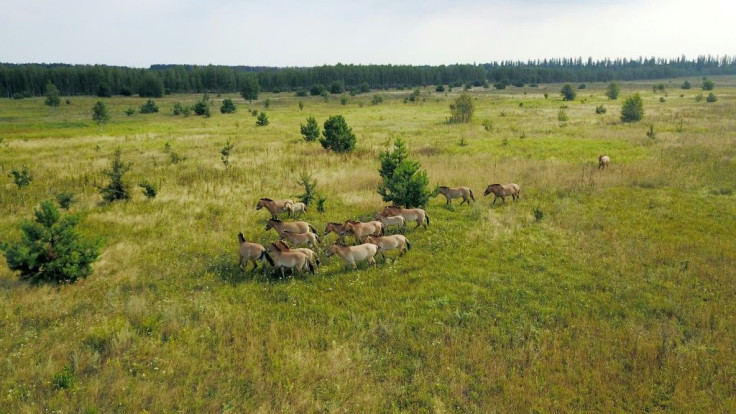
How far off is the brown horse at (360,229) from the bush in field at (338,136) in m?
18.0

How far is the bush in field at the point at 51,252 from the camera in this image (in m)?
10.9

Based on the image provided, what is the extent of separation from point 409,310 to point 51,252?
9.91m

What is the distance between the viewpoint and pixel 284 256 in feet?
37.8

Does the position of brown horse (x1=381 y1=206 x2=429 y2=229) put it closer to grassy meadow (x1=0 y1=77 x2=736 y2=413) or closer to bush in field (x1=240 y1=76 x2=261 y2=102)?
grassy meadow (x1=0 y1=77 x2=736 y2=413)

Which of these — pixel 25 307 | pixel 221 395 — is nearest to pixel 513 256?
pixel 221 395

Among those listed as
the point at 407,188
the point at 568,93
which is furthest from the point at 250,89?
the point at 407,188

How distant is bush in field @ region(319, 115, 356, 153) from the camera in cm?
3122

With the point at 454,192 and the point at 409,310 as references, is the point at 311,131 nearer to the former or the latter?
the point at 454,192

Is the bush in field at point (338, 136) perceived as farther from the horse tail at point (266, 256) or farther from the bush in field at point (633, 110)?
the bush in field at point (633, 110)

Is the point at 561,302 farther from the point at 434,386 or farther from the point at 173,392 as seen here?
the point at 173,392

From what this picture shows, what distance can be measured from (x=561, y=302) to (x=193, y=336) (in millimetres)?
8759

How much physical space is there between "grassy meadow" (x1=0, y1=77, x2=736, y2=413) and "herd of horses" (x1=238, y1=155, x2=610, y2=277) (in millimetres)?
486

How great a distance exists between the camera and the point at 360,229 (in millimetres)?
13914

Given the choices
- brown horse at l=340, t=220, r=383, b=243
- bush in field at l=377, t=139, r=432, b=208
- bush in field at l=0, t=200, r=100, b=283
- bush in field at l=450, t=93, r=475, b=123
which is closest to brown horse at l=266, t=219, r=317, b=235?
brown horse at l=340, t=220, r=383, b=243
